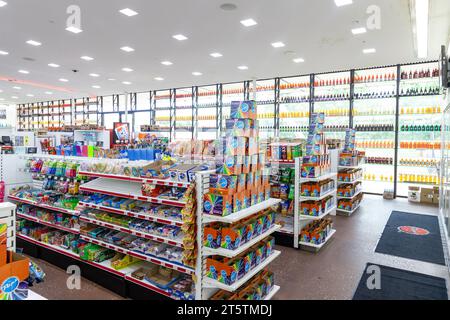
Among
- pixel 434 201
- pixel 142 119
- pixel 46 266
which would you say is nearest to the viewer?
pixel 46 266

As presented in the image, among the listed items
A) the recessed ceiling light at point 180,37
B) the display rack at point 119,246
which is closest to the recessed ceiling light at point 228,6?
the recessed ceiling light at point 180,37

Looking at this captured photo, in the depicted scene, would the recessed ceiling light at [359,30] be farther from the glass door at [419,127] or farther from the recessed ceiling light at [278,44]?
the glass door at [419,127]

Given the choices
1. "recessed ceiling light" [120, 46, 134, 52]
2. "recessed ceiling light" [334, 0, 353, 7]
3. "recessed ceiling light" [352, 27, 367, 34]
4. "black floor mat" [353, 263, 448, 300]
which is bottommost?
"black floor mat" [353, 263, 448, 300]

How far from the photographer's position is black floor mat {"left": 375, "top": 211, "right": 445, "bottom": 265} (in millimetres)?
4492

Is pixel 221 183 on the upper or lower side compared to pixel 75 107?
lower

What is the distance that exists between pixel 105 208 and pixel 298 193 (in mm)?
2729

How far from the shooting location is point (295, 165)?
14.8 ft

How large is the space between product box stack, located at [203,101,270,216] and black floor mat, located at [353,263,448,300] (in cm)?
165

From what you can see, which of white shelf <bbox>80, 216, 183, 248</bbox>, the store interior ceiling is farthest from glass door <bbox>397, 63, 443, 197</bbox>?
white shelf <bbox>80, 216, 183, 248</bbox>

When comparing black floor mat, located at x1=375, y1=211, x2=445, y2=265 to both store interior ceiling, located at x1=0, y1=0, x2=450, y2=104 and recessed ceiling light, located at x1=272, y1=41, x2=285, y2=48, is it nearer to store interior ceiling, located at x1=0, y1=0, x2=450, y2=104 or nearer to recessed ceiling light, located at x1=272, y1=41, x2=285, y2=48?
store interior ceiling, located at x1=0, y1=0, x2=450, y2=104
